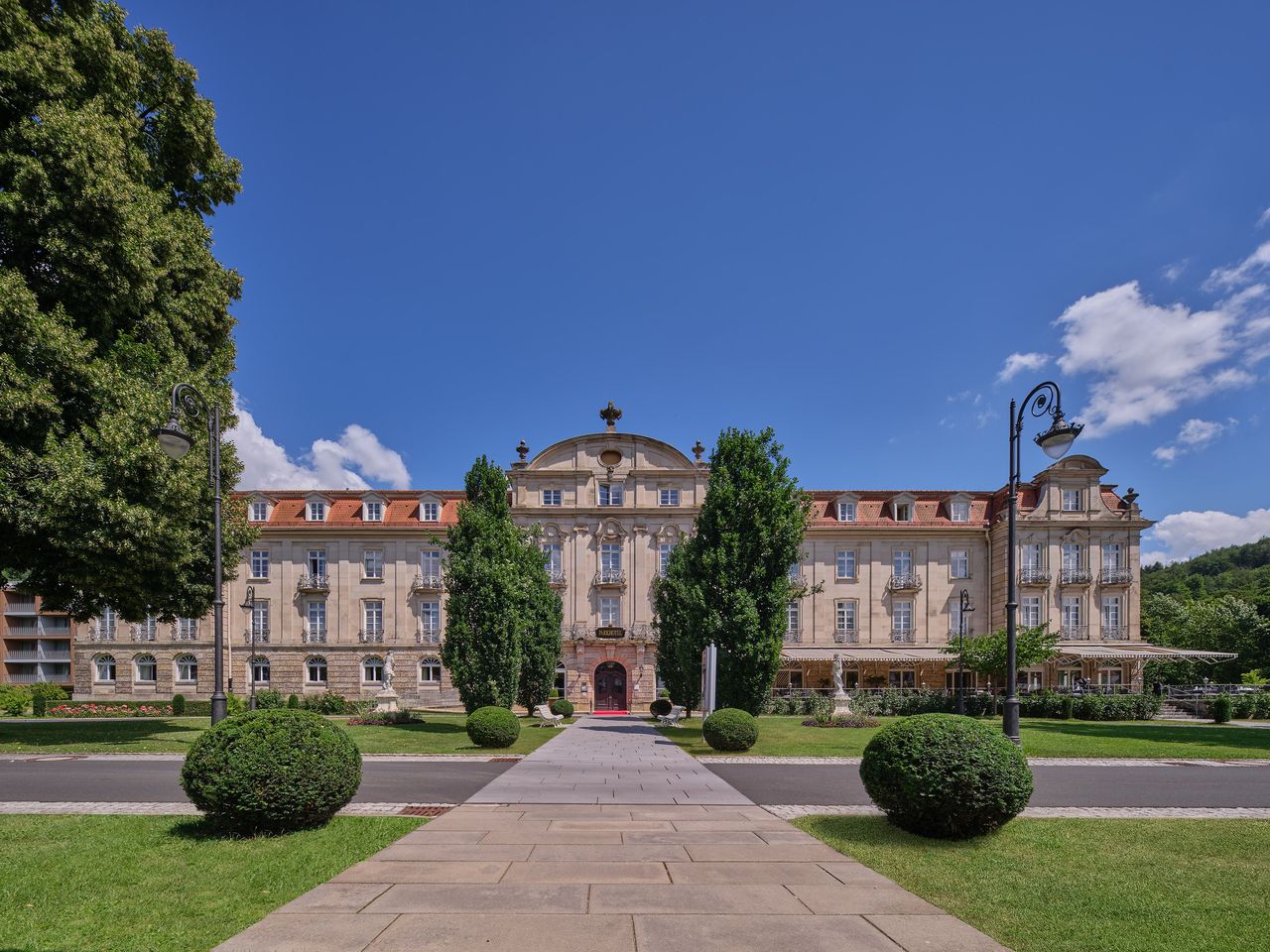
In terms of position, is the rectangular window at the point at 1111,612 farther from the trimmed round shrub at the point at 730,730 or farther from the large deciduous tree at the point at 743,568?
the trimmed round shrub at the point at 730,730

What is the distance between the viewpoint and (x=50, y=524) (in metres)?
17.1

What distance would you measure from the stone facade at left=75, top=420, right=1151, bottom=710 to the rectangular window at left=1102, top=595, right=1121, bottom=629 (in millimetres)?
135

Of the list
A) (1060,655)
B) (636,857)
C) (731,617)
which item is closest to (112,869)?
(636,857)

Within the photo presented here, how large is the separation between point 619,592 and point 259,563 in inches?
886

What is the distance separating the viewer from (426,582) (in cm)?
4206

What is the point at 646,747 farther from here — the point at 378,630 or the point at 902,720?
the point at 378,630

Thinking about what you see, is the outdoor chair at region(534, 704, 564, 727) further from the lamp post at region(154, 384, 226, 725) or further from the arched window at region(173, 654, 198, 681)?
the arched window at region(173, 654, 198, 681)

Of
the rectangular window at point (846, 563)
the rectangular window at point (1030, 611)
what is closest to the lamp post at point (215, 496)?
the rectangular window at point (846, 563)

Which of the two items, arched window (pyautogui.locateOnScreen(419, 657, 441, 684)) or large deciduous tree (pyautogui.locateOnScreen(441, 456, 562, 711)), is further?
arched window (pyautogui.locateOnScreen(419, 657, 441, 684))

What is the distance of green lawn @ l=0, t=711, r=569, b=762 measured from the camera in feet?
64.8

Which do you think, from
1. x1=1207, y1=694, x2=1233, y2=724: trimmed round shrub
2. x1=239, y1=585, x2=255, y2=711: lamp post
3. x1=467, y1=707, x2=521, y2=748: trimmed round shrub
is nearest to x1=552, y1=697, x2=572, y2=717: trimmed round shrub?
x1=467, y1=707, x2=521, y2=748: trimmed round shrub

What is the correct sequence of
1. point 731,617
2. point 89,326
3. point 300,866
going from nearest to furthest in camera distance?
point 300,866, point 89,326, point 731,617

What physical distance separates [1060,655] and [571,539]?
2984 cm

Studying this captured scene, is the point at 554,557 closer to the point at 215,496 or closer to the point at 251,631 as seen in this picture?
the point at 251,631
